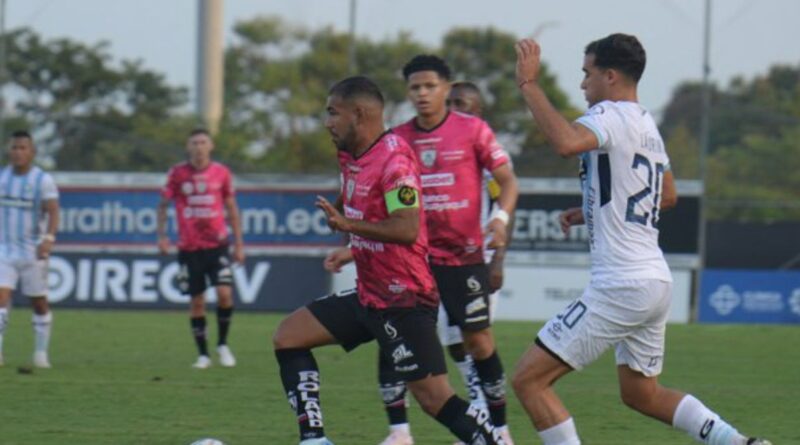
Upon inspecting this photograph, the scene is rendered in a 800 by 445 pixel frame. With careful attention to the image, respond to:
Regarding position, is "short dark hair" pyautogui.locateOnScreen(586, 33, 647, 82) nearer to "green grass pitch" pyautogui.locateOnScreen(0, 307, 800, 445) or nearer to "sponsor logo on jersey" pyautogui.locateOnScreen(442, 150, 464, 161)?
"sponsor logo on jersey" pyautogui.locateOnScreen(442, 150, 464, 161)

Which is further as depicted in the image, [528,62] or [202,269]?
[202,269]

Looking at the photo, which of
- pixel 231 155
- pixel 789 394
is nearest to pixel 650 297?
pixel 789 394

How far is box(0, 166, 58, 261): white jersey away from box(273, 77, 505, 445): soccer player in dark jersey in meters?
7.66

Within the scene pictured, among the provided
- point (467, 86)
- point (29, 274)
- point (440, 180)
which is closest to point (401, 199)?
point (440, 180)

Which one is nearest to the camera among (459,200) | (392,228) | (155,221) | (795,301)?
(392,228)

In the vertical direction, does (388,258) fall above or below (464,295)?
above

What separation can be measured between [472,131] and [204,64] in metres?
20.5

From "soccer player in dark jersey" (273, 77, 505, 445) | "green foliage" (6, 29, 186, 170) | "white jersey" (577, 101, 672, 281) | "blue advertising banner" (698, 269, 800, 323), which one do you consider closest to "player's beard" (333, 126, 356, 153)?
"soccer player in dark jersey" (273, 77, 505, 445)

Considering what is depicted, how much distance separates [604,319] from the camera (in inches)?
312

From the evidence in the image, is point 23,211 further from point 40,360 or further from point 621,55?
point 621,55

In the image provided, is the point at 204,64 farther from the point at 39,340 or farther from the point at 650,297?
the point at 650,297

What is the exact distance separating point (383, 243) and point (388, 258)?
12 cm

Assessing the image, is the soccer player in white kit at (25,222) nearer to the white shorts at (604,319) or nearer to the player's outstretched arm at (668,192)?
the player's outstretched arm at (668,192)

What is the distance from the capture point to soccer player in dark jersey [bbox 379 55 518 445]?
10211 mm
